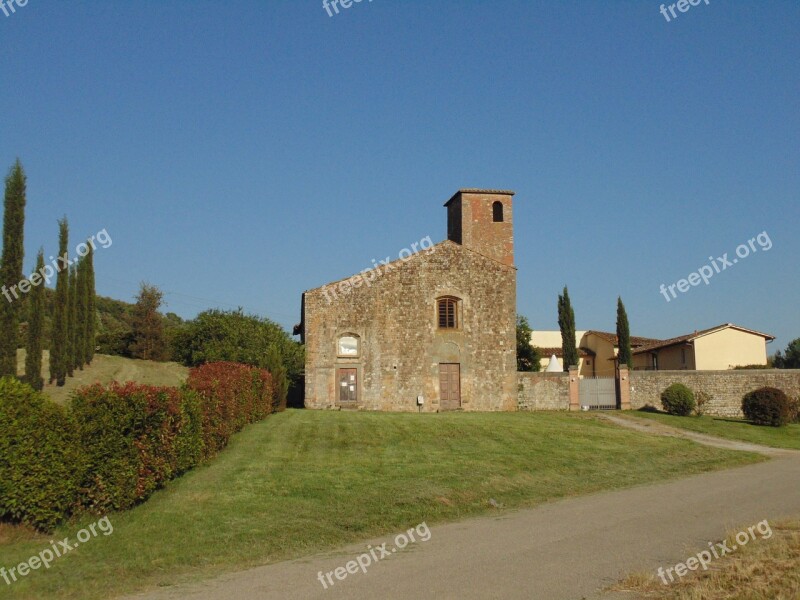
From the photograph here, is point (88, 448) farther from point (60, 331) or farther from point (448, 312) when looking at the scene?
point (448, 312)

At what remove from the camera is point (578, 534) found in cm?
1089

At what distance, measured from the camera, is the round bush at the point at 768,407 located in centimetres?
3095

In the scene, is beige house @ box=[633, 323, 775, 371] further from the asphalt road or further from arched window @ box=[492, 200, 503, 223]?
the asphalt road

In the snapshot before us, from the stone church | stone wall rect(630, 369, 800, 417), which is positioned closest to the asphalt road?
the stone church

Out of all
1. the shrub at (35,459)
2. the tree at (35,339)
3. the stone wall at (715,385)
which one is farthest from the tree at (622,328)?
the shrub at (35,459)

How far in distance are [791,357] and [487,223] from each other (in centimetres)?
4381

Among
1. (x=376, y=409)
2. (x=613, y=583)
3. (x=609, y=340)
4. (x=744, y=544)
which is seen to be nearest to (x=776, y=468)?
(x=744, y=544)

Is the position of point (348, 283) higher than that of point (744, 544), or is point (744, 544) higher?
point (348, 283)

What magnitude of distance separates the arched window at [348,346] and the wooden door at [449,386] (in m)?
4.10

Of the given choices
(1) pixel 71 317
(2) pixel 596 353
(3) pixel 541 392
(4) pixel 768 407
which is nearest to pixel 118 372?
(1) pixel 71 317

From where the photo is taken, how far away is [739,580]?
8.09 meters

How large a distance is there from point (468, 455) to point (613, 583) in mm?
10416

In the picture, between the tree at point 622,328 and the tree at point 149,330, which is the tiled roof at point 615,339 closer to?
the tree at point 622,328

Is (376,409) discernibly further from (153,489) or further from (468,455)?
(153,489)
